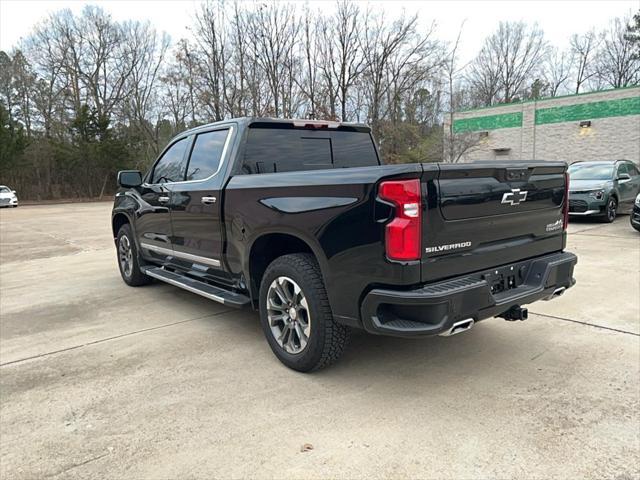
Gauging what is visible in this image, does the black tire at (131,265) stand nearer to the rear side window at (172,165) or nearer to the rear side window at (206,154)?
the rear side window at (172,165)

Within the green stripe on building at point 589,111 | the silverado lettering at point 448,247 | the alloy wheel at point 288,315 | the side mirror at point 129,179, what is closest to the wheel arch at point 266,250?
the alloy wheel at point 288,315

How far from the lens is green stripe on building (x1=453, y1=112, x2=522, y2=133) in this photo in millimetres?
26562

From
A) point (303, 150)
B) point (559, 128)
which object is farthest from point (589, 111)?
point (303, 150)

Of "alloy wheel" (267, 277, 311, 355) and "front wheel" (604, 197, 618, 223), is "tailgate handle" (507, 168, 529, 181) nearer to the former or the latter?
"alloy wheel" (267, 277, 311, 355)

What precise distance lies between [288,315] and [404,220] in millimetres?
1238

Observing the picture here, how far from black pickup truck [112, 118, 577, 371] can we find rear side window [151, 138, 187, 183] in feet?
0.78

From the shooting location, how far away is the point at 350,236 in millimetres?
2752

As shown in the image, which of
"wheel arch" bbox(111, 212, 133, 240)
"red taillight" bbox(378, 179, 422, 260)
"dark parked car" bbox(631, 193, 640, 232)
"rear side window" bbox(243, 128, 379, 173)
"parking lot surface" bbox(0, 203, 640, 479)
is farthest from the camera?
"dark parked car" bbox(631, 193, 640, 232)

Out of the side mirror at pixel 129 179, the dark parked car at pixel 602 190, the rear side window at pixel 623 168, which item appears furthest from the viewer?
the rear side window at pixel 623 168

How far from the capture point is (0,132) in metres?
32.9

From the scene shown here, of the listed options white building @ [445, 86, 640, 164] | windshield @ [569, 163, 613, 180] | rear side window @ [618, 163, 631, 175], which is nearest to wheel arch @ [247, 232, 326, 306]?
windshield @ [569, 163, 613, 180]

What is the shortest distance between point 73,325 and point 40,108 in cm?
4257

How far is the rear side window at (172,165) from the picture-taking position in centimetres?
481

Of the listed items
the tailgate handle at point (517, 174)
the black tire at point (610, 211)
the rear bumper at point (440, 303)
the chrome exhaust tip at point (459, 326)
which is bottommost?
the black tire at point (610, 211)
